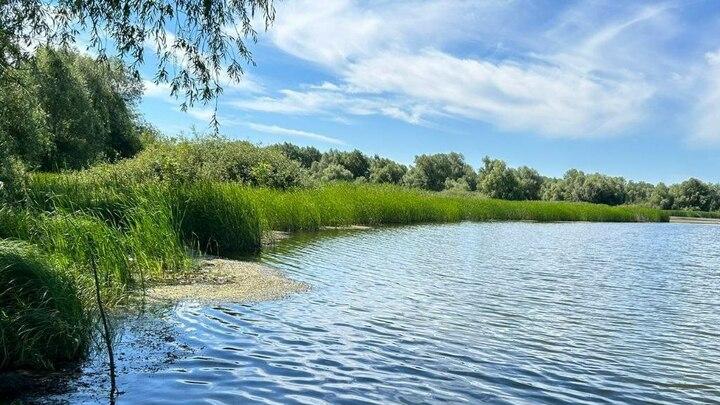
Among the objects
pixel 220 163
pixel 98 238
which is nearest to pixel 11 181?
pixel 98 238

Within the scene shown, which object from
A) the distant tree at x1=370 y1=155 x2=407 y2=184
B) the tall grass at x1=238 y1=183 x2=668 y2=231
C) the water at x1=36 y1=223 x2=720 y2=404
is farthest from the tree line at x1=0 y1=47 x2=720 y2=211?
the distant tree at x1=370 y1=155 x2=407 y2=184

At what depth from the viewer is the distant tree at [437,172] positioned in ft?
408

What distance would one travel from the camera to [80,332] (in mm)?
6926

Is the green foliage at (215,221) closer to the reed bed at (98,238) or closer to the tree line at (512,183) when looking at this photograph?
the reed bed at (98,238)

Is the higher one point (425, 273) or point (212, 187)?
point (212, 187)

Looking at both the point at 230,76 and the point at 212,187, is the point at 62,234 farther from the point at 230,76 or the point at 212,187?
the point at 212,187

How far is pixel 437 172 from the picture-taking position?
427 feet

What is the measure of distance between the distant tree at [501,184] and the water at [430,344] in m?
92.8

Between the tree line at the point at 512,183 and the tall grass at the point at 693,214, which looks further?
the tree line at the point at 512,183

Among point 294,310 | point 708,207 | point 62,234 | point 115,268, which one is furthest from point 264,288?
point 708,207

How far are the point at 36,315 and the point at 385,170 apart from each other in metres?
113

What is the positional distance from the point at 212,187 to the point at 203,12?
10.4 m

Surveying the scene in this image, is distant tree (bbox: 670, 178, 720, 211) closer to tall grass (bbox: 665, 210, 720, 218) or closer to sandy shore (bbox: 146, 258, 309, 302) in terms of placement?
tall grass (bbox: 665, 210, 720, 218)

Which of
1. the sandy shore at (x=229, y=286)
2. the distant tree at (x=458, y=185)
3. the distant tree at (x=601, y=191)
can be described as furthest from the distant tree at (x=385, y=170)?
the sandy shore at (x=229, y=286)
